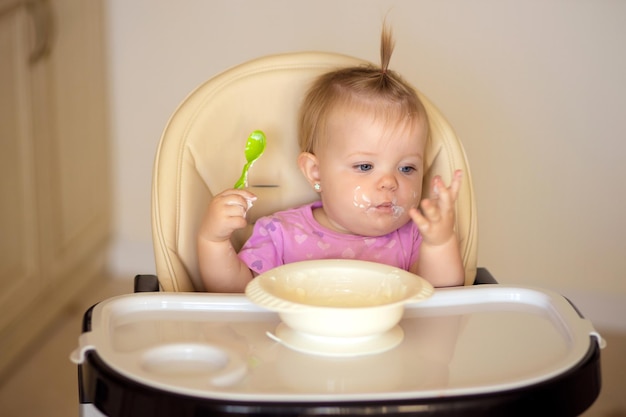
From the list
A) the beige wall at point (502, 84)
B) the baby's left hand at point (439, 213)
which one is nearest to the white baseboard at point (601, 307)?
the beige wall at point (502, 84)

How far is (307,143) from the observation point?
4.97 ft

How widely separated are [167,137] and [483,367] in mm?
648

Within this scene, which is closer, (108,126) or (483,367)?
(483,367)

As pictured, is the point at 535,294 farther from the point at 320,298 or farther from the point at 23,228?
the point at 23,228

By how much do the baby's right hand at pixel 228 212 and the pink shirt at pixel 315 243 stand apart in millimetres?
137

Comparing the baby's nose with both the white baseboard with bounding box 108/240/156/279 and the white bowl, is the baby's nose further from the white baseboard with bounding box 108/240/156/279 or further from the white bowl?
the white baseboard with bounding box 108/240/156/279

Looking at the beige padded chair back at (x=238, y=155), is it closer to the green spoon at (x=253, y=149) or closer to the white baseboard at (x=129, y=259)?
the green spoon at (x=253, y=149)

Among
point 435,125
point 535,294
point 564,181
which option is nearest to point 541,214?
point 564,181

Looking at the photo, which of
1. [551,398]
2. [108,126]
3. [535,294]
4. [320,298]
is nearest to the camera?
[551,398]

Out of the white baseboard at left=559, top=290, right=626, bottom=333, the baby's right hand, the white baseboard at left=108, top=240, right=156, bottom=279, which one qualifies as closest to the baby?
the baby's right hand

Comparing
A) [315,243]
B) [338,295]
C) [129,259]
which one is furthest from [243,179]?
[129,259]

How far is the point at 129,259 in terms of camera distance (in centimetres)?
285

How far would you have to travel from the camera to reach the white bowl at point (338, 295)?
1078mm

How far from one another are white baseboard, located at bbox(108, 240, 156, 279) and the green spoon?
144 centimetres
